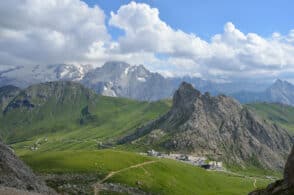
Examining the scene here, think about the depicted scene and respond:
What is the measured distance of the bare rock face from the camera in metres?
A: 81.6

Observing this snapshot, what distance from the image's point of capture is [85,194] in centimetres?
12194

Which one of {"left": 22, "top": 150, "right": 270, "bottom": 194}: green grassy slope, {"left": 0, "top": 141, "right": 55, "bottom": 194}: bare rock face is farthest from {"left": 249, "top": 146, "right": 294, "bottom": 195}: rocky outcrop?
{"left": 22, "top": 150, "right": 270, "bottom": 194}: green grassy slope

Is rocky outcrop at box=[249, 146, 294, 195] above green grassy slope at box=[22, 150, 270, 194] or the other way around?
above

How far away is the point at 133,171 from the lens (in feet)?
523

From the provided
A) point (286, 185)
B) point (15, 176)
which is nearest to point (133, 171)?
point (15, 176)

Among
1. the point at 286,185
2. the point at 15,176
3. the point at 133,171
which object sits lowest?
the point at 133,171

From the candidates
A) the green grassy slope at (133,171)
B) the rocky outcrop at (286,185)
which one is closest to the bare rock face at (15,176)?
the rocky outcrop at (286,185)

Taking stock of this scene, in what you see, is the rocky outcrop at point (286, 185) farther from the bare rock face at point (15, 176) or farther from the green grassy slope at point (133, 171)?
the green grassy slope at point (133, 171)

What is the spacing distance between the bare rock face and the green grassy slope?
5206 cm

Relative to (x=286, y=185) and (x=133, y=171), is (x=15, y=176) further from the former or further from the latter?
(x=133, y=171)

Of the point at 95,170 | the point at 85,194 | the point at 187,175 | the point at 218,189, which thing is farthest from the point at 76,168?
the point at 218,189

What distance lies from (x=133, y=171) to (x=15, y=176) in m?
78.3

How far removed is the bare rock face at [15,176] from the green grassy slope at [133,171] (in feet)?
171

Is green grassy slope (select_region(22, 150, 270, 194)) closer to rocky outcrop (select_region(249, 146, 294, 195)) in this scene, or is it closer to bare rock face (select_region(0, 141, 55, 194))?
bare rock face (select_region(0, 141, 55, 194))
